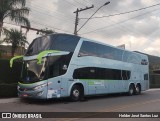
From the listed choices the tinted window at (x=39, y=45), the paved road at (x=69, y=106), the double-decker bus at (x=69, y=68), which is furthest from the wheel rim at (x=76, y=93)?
the tinted window at (x=39, y=45)

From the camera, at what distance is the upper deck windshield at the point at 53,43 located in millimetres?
16328

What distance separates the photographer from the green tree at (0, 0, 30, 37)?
2763 centimetres

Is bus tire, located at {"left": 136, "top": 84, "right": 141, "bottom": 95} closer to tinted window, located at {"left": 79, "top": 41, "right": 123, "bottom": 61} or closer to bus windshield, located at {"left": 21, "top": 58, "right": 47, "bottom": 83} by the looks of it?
tinted window, located at {"left": 79, "top": 41, "right": 123, "bottom": 61}

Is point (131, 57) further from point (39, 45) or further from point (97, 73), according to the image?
point (39, 45)

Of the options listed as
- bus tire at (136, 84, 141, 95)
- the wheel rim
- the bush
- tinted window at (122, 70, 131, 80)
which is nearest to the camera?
the wheel rim

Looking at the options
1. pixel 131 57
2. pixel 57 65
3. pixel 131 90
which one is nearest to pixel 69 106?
pixel 57 65

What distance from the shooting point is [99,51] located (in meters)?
20.4

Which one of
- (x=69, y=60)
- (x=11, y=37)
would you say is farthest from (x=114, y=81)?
(x=11, y=37)

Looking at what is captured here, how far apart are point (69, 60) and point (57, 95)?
232cm

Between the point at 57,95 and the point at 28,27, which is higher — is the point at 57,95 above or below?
below

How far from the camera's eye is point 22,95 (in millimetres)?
16109

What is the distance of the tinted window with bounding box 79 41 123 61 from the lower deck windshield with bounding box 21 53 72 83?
196cm

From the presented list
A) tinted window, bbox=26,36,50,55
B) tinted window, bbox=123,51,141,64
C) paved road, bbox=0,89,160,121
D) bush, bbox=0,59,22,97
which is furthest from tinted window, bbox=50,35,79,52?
tinted window, bbox=123,51,141,64

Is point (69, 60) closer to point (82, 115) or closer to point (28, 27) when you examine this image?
point (82, 115)
